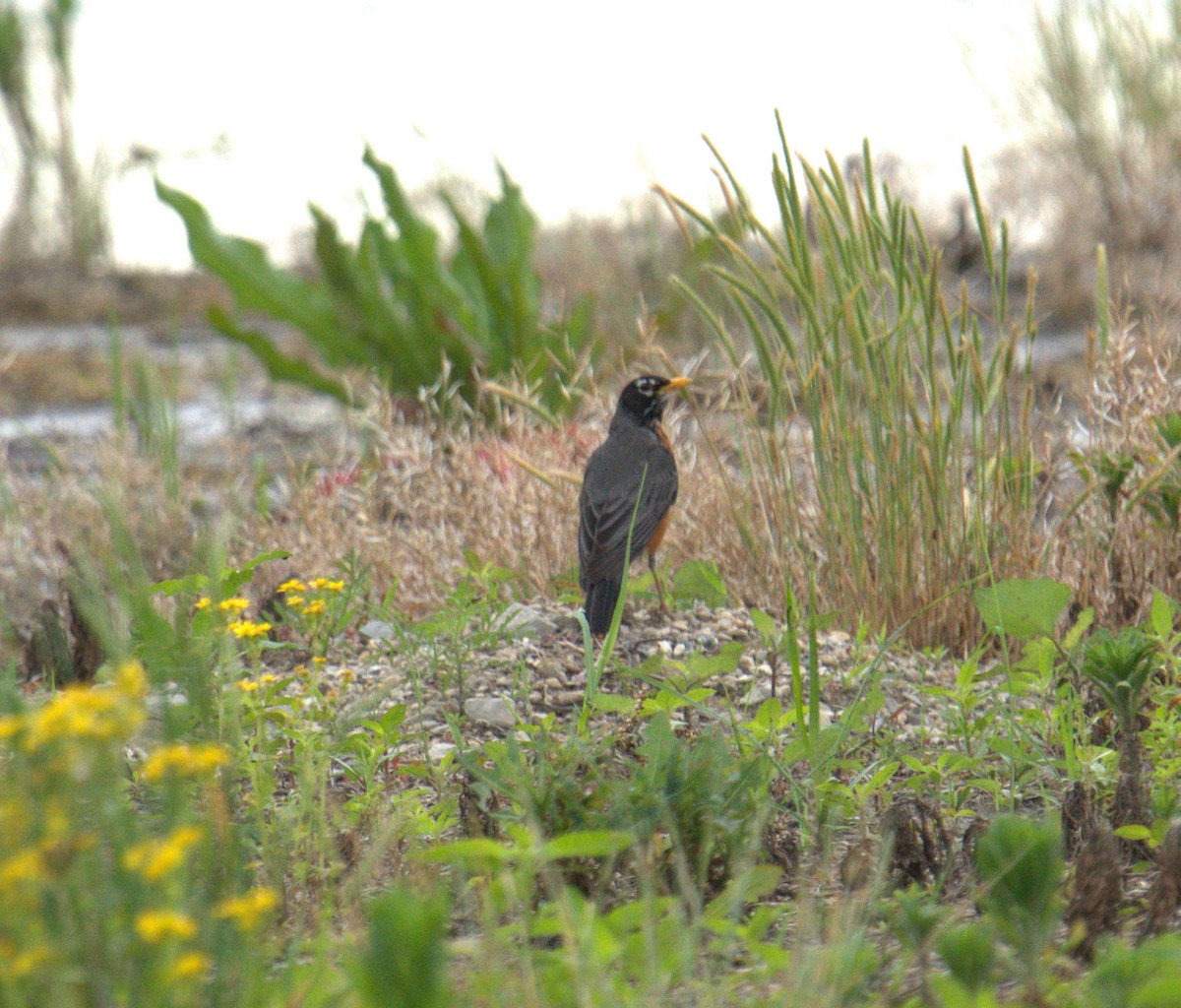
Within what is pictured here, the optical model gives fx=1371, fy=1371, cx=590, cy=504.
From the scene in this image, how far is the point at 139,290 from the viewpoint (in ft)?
51.7

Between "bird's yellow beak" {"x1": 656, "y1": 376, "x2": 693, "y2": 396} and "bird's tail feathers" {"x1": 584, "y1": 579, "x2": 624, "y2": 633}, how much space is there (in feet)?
2.34

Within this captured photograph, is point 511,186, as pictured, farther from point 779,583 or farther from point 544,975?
point 544,975

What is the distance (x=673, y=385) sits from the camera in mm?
4191

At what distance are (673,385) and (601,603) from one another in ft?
2.85

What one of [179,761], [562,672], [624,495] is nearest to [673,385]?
[624,495]

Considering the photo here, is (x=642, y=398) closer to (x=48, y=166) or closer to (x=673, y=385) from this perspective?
(x=673, y=385)

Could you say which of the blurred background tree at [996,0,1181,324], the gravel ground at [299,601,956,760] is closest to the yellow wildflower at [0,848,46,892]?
the gravel ground at [299,601,956,760]

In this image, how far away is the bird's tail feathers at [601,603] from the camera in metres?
3.58

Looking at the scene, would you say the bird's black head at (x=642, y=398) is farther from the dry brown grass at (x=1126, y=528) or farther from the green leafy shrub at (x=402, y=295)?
the green leafy shrub at (x=402, y=295)

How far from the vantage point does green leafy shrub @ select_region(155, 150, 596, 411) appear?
7098mm

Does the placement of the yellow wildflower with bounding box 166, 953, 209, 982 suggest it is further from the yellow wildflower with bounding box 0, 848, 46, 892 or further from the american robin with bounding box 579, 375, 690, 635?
the american robin with bounding box 579, 375, 690, 635

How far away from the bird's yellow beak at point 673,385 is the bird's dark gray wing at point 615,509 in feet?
0.73

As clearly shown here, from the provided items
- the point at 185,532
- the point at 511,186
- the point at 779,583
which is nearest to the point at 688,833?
the point at 779,583

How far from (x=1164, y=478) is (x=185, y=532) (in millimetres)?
3288
